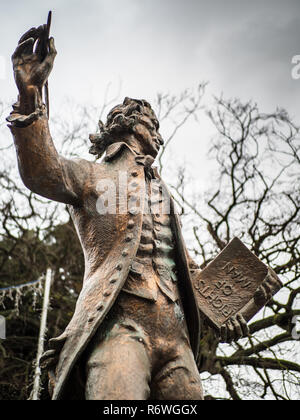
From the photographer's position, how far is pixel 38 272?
11859mm

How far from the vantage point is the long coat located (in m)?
2.65

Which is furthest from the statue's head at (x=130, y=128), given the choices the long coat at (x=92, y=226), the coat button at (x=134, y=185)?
the coat button at (x=134, y=185)

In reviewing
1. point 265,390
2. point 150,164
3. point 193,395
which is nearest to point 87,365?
point 193,395

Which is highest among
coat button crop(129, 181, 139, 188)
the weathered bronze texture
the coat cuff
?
coat button crop(129, 181, 139, 188)

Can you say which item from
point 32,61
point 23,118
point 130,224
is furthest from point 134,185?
point 32,61

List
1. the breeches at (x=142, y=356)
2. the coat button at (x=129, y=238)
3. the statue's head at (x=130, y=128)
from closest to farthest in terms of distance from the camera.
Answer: the breeches at (x=142, y=356) < the coat button at (x=129, y=238) < the statue's head at (x=130, y=128)

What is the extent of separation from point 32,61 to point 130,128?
978mm

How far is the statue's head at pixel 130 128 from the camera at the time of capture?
11.8 feet

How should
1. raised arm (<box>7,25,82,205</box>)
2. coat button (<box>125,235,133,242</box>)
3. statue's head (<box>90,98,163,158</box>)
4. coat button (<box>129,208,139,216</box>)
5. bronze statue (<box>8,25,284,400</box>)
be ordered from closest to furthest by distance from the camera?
bronze statue (<box>8,25,284,400</box>) → raised arm (<box>7,25,82,205</box>) → coat button (<box>125,235,133,242</box>) → coat button (<box>129,208,139,216</box>) → statue's head (<box>90,98,163,158</box>)

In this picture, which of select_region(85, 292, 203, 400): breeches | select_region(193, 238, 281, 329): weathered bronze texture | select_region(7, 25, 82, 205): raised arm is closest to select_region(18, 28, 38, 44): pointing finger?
select_region(7, 25, 82, 205): raised arm

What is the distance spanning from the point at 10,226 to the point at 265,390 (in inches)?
285

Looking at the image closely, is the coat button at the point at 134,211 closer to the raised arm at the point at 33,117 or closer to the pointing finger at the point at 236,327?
the raised arm at the point at 33,117

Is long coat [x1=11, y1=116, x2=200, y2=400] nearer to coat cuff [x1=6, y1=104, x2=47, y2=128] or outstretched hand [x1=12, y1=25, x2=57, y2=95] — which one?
coat cuff [x1=6, y1=104, x2=47, y2=128]

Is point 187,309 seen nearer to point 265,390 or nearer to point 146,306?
point 146,306
